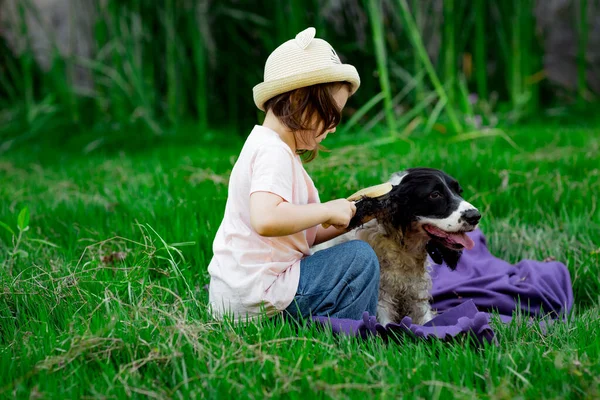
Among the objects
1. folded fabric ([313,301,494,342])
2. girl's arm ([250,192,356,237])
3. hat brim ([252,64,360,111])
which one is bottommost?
folded fabric ([313,301,494,342])

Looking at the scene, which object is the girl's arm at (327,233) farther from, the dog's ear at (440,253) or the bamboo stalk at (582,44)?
the bamboo stalk at (582,44)

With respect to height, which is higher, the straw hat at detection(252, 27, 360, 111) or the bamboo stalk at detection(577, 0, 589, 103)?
the straw hat at detection(252, 27, 360, 111)

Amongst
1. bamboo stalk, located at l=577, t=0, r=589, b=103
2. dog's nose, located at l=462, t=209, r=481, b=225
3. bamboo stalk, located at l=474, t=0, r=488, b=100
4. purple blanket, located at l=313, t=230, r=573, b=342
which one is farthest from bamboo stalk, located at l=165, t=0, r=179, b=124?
dog's nose, located at l=462, t=209, r=481, b=225

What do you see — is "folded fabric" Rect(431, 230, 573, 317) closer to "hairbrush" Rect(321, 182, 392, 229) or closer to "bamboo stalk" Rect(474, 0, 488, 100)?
"hairbrush" Rect(321, 182, 392, 229)

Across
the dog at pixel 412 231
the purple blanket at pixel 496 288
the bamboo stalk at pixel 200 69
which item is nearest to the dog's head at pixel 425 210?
the dog at pixel 412 231

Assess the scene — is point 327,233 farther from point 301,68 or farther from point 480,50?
point 480,50

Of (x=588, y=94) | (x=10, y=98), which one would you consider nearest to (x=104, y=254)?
(x=10, y=98)

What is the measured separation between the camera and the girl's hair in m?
2.51

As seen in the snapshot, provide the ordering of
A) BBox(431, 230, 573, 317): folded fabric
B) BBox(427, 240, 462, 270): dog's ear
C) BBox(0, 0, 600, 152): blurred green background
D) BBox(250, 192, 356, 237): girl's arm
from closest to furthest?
1. BBox(250, 192, 356, 237): girl's arm
2. BBox(427, 240, 462, 270): dog's ear
3. BBox(431, 230, 573, 317): folded fabric
4. BBox(0, 0, 600, 152): blurred green background

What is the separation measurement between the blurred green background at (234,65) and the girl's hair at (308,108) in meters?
3.80

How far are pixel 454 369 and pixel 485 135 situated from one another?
378 cm

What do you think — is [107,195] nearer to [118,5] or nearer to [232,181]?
[232,181]

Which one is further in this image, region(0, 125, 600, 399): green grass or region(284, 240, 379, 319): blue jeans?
region(284, 240, 379, 319): blue jeans

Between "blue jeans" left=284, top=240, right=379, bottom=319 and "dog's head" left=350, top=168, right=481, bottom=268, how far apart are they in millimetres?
165
